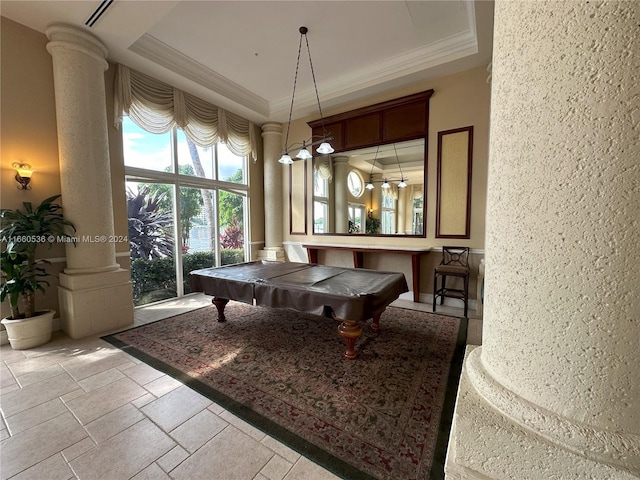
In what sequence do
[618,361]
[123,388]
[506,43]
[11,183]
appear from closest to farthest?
[618,361]
[506,43]
[123,388]
[11,183]

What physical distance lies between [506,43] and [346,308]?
6.22ft

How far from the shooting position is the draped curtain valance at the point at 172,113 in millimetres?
3676

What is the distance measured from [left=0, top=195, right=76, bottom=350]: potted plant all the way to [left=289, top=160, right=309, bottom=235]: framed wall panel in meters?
3.65

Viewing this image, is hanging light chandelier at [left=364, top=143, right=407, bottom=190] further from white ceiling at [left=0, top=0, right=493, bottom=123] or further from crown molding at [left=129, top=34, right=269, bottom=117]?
crown molding at [left=129, top=34, right=269, bottom=117]

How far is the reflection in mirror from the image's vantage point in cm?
450

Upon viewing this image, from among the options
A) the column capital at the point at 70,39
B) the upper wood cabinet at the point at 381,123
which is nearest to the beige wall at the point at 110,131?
the upper wood cabinet at the point at 381,123

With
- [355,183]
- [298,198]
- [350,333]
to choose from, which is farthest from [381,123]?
[350,333]

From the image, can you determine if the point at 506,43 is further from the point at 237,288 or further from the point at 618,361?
the point at 237,288

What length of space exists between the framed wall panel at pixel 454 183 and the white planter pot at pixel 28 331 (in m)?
5.17

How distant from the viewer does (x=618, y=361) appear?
1.86 feet

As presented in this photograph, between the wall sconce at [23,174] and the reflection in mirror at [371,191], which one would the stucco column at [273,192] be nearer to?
the reflection in mirror at [371,191]

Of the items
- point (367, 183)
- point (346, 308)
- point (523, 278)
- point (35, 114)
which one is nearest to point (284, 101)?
point (367, 183)

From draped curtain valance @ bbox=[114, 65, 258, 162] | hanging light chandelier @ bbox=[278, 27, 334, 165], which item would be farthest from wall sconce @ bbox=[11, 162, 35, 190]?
hanging light chandelier @ bbox=[278, 27, 334, 165]

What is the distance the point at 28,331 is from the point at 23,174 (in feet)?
5.46
